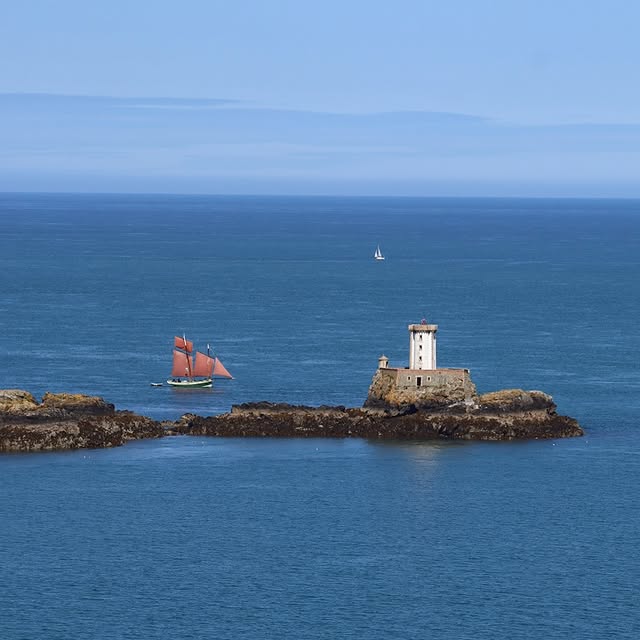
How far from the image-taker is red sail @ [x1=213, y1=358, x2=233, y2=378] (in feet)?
381

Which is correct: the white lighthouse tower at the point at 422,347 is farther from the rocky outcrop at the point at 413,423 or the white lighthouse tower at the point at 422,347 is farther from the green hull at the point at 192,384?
the green hull at the point at 192,384

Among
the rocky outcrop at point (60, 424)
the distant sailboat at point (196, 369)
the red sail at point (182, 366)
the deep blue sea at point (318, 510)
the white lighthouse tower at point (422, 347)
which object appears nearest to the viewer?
the deep blue sea at point (318, 510)

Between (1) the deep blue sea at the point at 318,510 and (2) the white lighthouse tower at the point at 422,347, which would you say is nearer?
(1) the deep blue sea at the point at 318,510

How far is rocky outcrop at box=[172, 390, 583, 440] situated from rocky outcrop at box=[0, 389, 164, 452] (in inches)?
149

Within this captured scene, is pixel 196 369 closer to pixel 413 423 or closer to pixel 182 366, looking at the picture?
pixel 182 366

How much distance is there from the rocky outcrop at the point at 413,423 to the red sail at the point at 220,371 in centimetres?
1884

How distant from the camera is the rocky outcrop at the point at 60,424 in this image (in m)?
91.8

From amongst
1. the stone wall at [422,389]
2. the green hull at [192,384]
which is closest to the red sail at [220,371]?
the green hull at [192,384]

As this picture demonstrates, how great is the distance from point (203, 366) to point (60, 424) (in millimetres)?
24623

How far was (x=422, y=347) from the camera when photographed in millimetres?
100688

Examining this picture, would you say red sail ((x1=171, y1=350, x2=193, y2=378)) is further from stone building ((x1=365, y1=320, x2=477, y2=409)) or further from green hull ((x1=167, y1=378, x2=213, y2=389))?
stone building ((x1=365, y1=320, x2=477, y2=409))

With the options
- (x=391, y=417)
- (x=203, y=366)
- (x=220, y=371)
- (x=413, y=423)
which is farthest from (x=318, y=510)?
(x=203, y=366)

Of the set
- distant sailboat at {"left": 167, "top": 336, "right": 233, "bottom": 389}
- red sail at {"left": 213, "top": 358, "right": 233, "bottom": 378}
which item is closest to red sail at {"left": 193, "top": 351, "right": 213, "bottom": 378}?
distant sailboat at {"left": 167, "top": 336, "right": 233, "bottom": 389}

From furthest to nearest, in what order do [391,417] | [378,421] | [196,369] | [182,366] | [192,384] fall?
[182,366]
[196,369]
[192,384]
[391,417]
[378,421]
